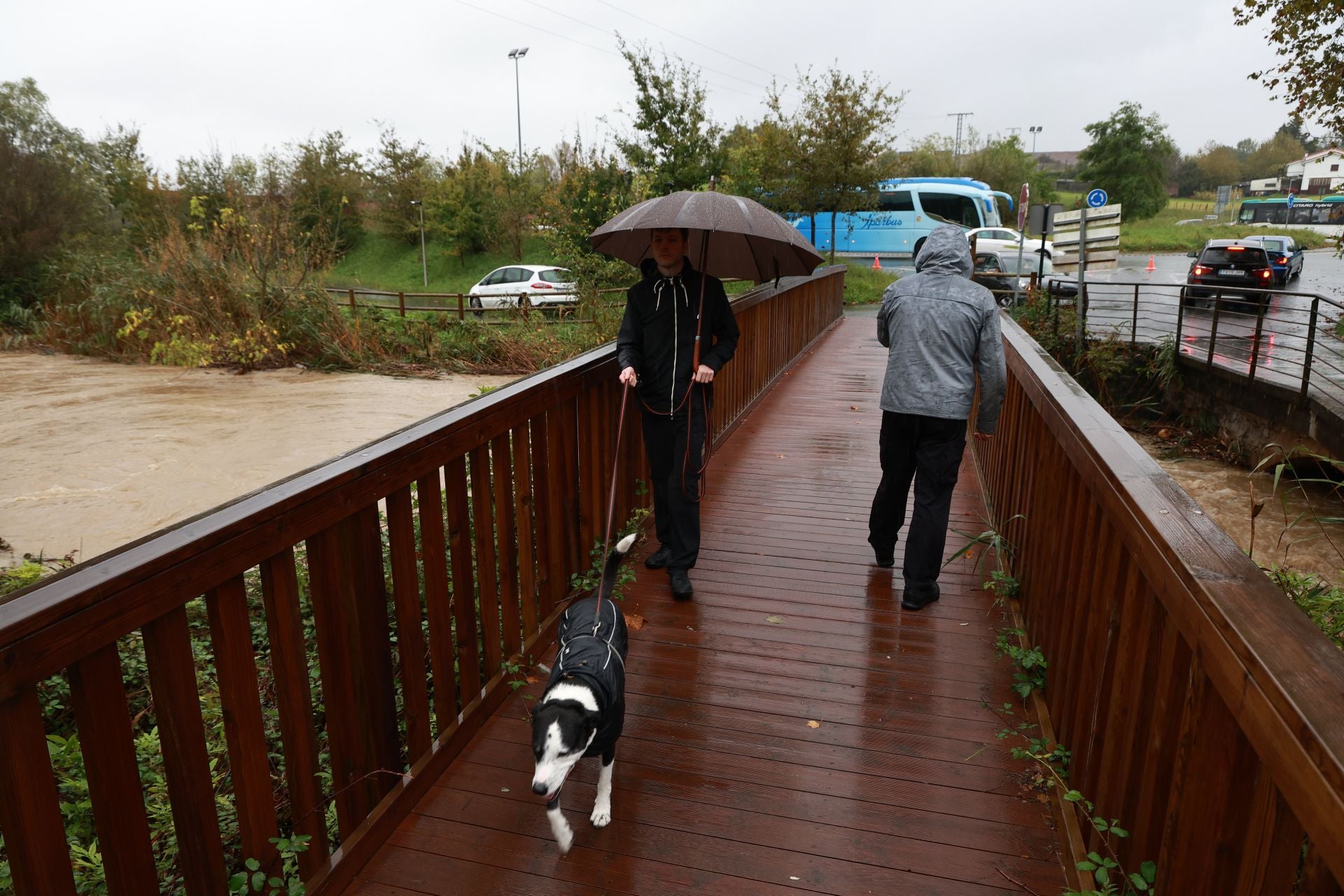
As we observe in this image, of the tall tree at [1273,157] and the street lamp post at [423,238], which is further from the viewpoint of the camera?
the tall tree at [1273,157]

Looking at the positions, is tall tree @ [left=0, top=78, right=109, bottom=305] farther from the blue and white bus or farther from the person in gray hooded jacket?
the person in gray hooded jacket

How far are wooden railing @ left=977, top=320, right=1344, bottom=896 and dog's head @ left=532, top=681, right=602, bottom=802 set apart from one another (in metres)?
1.29

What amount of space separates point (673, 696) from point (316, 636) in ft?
4.33

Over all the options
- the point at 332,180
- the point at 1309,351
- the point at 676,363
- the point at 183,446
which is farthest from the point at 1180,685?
the point at 332,180

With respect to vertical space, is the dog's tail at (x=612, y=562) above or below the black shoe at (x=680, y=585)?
above

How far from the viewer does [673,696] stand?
3.28 m

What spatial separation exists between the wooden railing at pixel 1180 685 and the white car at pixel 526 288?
1521 centimetres

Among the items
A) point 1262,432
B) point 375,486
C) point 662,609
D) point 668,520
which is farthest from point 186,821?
point 1262,432

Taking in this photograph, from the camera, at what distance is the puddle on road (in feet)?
29.1

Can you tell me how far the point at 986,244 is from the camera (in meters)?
24.2

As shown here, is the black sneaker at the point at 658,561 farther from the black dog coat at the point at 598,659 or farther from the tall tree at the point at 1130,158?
the tall tree at the point at 1130,158

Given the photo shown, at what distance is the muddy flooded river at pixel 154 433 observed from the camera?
29.5ft

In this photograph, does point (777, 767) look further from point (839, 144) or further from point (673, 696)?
point (839, 144)

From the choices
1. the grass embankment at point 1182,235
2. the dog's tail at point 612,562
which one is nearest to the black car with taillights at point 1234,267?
the grass embankment at point 1182,235
